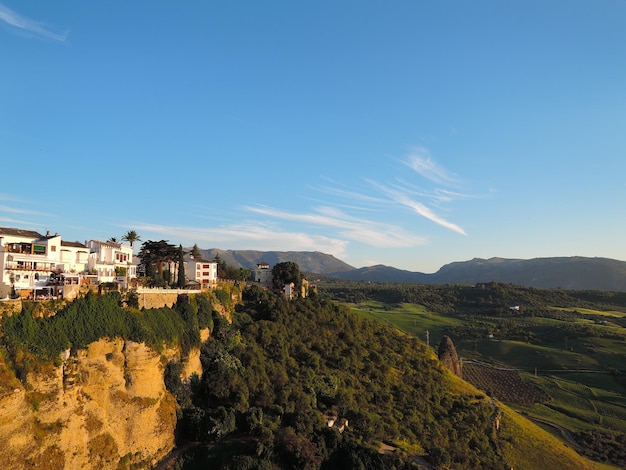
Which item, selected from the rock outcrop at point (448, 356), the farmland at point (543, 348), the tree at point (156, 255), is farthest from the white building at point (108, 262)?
the farmland at point (543, 348)

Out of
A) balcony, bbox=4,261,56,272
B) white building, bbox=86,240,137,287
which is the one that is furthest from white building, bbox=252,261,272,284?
balcony, bbox=4,261,56,272

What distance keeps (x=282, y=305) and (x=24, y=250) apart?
31392 millimetres

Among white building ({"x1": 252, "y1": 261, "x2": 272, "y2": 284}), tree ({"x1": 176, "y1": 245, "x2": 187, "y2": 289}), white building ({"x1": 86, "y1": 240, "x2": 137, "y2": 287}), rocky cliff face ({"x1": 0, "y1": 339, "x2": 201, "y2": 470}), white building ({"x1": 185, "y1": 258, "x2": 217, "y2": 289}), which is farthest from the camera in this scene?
white building ({"x1": 252, "y1": 261, "x2": 272, "y2": 284})

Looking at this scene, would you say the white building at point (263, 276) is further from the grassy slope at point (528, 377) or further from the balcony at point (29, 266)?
the balcony at point (29, 266)

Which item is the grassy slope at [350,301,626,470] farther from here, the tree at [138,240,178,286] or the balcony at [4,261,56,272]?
the balcony at [4,261,56,272]

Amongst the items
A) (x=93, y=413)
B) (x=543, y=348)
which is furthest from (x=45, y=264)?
(x=543, y=348)

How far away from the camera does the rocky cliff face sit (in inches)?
977

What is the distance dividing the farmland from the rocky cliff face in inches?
2280

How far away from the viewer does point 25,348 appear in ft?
87.1

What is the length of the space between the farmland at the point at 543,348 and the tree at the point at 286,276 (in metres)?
44.8

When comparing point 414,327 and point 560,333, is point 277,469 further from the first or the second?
point 560,333

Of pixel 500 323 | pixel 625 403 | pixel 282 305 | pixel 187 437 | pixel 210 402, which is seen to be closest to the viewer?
pixel 187 437

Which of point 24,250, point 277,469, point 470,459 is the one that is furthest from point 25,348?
point 470,459

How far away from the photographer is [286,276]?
66.4 metres
